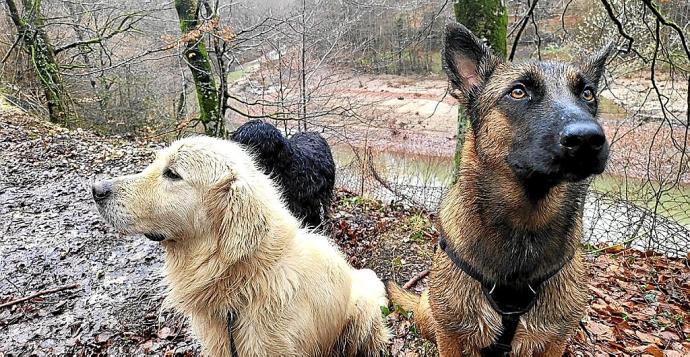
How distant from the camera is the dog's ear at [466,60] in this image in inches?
114

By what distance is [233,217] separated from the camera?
→ 3041 millimetres

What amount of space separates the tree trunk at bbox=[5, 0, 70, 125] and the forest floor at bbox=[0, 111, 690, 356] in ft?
18.9

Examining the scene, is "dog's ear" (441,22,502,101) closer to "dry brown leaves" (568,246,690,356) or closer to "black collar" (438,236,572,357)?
"black collar" (438,236,572,357)

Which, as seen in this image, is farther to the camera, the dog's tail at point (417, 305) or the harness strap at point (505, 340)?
the dog's tail at point (417, 305)

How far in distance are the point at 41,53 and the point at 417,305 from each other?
15312mm

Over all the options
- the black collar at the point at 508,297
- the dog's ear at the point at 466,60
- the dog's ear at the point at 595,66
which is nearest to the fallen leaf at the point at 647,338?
the black collar at the point at 508,297

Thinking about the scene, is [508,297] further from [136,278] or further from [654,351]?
[136,278]

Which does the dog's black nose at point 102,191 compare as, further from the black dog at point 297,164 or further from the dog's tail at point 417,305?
the black dog at point 297,164

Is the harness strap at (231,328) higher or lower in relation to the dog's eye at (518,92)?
lower

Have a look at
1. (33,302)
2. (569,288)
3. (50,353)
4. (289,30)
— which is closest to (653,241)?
(569,288)

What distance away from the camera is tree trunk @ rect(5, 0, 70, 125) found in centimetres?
1402

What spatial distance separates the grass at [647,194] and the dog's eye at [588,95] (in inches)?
175

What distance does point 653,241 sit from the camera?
22.6 feet

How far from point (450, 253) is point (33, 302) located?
4.74m
